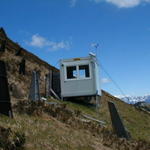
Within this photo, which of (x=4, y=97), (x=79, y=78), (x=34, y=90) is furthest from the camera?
(x=79, y=78)

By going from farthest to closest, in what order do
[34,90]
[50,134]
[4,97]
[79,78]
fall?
Result: [79,78]
[34,90]
[4,97]
[50,134]

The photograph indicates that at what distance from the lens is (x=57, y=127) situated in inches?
504

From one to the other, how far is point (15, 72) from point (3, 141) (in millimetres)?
14755

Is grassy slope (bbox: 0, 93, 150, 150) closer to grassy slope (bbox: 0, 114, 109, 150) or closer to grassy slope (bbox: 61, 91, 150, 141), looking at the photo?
grassy slope (bbox: 0, 114, 109, 150)

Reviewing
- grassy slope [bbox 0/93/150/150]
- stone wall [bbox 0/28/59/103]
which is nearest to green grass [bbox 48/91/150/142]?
stone wall [bbox 0/28/59/103]

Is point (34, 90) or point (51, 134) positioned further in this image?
point (34, 90)

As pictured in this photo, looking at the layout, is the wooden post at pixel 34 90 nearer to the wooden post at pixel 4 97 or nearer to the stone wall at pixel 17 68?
the stone wall at pixel 17 68

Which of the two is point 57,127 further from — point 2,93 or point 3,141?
point 3,141

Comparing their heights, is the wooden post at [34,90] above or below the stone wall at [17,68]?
below

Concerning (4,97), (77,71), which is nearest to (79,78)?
(77,71)

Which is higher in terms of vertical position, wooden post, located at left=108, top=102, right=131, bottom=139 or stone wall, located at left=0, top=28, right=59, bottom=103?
stone wall, located at left=0, top=28, right=59, bottom=103

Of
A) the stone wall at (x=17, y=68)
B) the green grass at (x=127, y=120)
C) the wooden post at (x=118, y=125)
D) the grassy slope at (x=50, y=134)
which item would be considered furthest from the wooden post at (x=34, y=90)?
the green grass at (x=127, y=120)

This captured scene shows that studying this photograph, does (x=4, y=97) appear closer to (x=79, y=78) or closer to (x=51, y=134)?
(x=51, y=134)

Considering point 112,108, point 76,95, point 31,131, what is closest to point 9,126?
point 31,131
